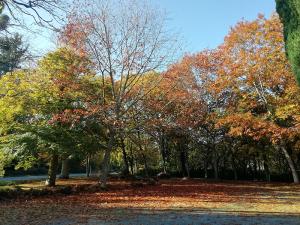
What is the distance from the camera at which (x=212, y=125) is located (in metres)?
32.3

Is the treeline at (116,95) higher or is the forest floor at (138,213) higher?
the treeline at (116,95)

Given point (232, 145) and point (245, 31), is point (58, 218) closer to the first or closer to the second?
point (245, 31)

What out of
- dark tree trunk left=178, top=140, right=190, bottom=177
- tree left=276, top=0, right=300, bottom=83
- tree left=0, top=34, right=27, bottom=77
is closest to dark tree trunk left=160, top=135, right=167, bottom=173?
dark tree trunk left=178, top=140, right=190, bottom=177

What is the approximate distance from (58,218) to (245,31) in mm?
17232

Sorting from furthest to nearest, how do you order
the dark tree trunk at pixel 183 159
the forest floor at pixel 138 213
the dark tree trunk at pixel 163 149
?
the dark tree trunk at pixel 183 159 < the dark tree trunk at pixel 163 149 < the forest floor at pixel 138 213

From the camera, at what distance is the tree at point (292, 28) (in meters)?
9.20

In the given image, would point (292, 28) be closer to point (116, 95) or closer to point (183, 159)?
point (116, 95)

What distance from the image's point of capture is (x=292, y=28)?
9492 millimetres

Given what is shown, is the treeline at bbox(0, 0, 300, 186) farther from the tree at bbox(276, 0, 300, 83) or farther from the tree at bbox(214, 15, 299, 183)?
the tree at bbox(276, 0, 300, 83)

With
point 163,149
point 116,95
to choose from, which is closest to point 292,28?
point 116,95

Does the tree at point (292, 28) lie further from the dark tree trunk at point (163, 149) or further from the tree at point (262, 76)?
the dark tree trunk at point (163, 149)

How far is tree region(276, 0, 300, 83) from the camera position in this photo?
920cm

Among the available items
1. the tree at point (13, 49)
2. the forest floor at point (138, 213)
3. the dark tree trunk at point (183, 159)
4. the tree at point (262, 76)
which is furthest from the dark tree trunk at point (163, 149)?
the tree at point (13, 49)

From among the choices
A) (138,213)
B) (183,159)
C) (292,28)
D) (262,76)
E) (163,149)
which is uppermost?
(262,76)
